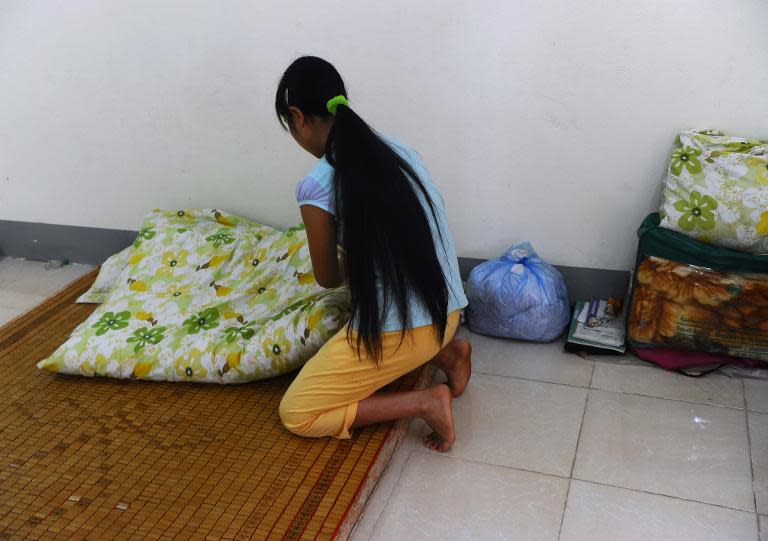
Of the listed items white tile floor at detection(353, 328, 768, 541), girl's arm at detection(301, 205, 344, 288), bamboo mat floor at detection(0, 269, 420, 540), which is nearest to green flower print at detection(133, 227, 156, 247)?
bamboo mat floor at detection(0, 269, 420, 540)

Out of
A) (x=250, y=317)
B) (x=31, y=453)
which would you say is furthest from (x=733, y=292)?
(x=31, y=453)

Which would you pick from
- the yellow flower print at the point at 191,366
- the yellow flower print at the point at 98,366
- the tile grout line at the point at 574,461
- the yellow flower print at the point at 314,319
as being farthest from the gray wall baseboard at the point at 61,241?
the tile grout line at the point at 574,461

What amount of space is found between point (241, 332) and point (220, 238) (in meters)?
0.58

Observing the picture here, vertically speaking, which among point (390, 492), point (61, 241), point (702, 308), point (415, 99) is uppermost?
point (415, 99)

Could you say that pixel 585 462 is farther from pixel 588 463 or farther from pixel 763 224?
pixel 763 224

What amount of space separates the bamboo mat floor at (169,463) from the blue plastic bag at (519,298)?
1.19ft

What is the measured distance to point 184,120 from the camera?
2.85m

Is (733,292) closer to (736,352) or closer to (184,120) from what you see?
(736,352)

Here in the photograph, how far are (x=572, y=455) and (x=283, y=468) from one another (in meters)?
0.74

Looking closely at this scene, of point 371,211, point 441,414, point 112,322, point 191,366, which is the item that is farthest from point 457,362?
point 112,322

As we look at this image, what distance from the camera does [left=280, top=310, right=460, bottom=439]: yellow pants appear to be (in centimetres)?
190

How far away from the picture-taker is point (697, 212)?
2176 mm

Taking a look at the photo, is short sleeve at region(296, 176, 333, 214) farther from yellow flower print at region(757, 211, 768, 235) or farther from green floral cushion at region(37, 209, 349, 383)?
yellow flower print at region(757, 211, 768, 235)

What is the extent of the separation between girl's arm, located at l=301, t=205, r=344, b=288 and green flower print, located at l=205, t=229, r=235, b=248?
2.94 feet
